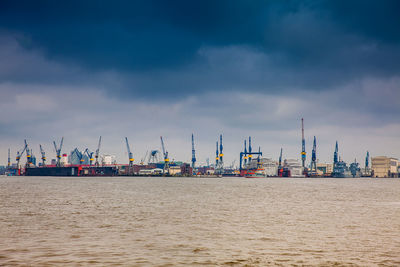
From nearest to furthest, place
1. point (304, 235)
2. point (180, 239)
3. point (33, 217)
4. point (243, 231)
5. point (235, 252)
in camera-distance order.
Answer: point (235, 252)
point (180, 239)
point (304, 235)
point (243, 231)
point (33, 217)

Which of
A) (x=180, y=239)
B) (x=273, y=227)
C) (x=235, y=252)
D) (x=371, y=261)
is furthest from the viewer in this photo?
(x=273, y=227)

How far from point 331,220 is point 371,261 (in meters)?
17.4

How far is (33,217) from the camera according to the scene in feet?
115

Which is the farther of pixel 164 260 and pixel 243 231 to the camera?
pixel 243 231

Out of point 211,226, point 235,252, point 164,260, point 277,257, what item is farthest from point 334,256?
point 211,226

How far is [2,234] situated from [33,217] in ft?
34.5

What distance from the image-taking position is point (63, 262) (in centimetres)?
1717

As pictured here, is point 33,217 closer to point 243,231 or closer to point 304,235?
point 243,231

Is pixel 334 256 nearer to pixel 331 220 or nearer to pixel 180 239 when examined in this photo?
pixel 180 239

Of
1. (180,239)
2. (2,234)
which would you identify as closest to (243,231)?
(180,239)

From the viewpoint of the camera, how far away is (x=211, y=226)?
3034 cm

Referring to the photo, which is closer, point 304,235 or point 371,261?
point 371,261

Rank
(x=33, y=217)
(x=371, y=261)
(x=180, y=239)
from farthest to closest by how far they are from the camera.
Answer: (x=33, y=217), (x=180, y=239), (x=371, y=261)

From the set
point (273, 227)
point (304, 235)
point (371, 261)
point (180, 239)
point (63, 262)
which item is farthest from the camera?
point (273, 227)
